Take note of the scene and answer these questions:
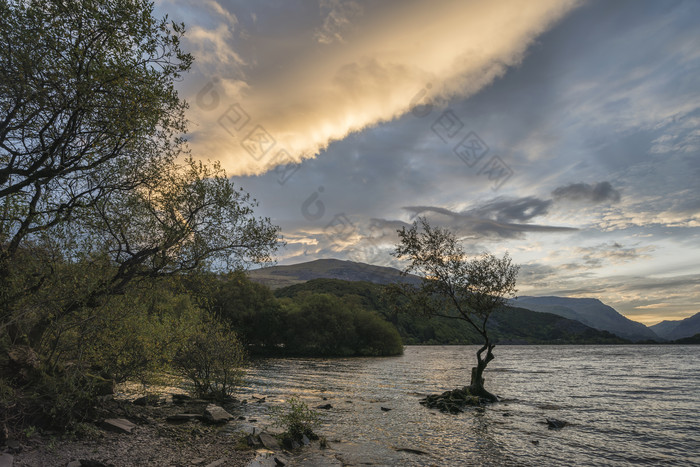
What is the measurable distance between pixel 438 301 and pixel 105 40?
3443 cm

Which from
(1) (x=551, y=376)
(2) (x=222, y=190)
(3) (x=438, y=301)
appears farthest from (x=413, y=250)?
(1) (x=551, y=376)

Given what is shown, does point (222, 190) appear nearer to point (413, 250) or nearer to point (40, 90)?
point (40, 90)

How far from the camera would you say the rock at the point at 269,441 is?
20500mm

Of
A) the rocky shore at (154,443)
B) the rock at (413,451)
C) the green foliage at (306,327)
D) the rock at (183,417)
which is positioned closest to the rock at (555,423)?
the rock at (413,451)

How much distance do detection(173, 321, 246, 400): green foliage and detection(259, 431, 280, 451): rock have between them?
12.7 m

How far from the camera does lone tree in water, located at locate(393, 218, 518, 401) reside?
37.3 m

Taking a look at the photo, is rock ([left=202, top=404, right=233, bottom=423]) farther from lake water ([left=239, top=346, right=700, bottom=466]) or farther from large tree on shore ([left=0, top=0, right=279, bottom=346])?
large tree on shore ([left=0, top=0, right=279, bottom=346])

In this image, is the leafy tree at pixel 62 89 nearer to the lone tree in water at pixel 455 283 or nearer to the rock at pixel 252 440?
the rock at pixel 252 440

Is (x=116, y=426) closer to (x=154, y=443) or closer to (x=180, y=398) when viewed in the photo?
(x=154, y=443)

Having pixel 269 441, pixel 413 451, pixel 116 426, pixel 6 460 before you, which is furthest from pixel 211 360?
pixel 413 451

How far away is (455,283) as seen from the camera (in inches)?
1500

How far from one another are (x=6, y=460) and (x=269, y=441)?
11.9 meters

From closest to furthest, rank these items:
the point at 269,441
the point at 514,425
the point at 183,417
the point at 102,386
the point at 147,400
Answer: the point at 269,441, the point at 102,386, the point at 183,417, the point at 514,425, the point at 147,400

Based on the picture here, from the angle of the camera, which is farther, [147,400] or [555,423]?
[147,400]
